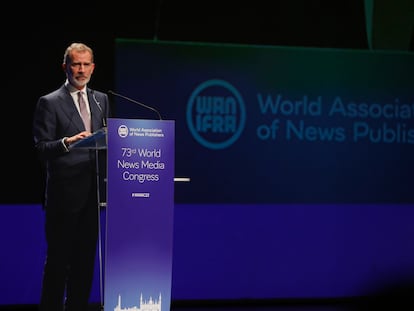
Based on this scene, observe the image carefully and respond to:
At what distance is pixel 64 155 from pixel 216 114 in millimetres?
1925

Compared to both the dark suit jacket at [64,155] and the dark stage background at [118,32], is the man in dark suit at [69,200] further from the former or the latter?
the dark stage background at [118,32]

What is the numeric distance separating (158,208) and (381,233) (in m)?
2.85

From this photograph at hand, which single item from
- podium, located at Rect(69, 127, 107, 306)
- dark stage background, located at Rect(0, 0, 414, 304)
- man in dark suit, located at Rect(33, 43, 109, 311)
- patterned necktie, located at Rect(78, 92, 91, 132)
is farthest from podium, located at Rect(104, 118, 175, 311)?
dark stage background, located at Rect(0, 0, 414, 304)

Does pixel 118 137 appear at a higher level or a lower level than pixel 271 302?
higher

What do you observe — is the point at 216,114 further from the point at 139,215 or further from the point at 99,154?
the point at 139,215

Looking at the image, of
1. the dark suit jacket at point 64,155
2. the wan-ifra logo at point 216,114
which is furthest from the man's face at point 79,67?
the wan-ifra logo at point 216,114

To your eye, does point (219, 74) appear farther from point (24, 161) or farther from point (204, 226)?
point (24, 161)

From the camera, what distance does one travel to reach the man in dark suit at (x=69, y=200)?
12.1ft

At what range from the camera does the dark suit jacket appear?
371 cm

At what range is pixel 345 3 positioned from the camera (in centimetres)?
559

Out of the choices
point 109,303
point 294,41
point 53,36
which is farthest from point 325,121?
point 109,303

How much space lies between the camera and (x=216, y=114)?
542 cm

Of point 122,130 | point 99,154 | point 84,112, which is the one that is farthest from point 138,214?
point 84,112

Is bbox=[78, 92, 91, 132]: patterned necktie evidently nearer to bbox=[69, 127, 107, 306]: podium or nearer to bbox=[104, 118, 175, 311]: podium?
bbox=[69, 127, 107, 306]: podium
